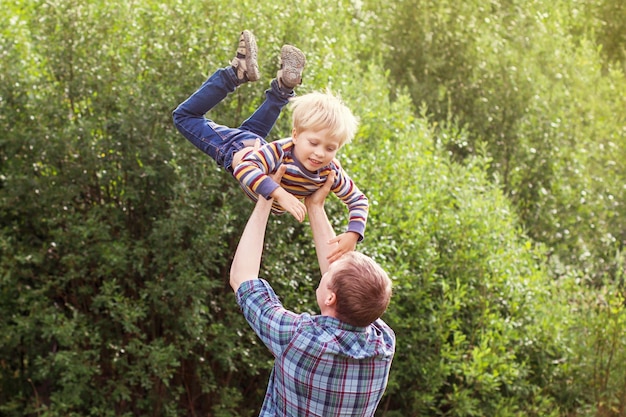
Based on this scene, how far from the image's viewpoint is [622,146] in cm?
1044

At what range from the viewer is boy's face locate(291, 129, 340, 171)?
353 cm

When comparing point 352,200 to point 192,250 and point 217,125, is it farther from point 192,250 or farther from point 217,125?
point 192,250

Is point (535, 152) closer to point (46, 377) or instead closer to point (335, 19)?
point (335, 19)

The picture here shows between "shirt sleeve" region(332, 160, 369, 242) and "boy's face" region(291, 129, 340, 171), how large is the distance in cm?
21

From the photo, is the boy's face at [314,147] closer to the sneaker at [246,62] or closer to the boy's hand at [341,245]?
the boy's hand at [341,245]

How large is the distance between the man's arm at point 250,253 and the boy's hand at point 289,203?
0.06 m

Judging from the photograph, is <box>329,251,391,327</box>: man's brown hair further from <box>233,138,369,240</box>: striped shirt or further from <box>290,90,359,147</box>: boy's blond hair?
<box>290,90,359,147</box>: boy's blond hair

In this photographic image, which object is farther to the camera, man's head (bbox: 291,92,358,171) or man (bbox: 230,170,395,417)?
man's head (bbox: 291,92,358,171)

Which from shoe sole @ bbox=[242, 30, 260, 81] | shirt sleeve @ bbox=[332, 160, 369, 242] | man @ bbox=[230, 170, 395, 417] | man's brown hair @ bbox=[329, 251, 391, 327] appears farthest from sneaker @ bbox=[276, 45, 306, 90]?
man's brown hair @ bbox=[329, 251, 391, 327]

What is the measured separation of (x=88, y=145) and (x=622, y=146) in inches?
242

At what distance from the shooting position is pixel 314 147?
3.55 meters

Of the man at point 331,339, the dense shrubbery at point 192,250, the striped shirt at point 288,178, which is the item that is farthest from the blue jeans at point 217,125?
the dense shrubbery at point 192,250

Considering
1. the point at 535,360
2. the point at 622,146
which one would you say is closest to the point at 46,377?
the point at 535,360

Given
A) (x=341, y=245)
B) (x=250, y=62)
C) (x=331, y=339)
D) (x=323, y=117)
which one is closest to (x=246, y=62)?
(x=250, y=62)
